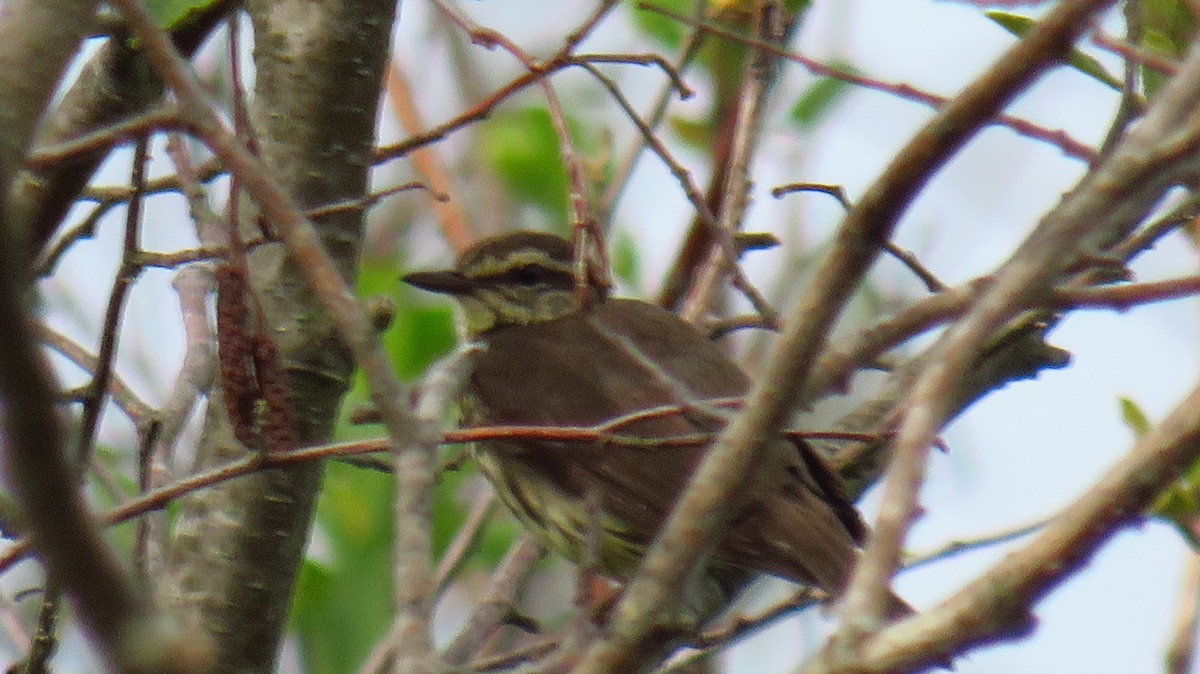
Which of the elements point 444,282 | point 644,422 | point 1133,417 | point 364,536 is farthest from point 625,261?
point 1133,417

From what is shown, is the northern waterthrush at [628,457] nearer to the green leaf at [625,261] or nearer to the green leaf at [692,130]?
the green leaf at [692,130]

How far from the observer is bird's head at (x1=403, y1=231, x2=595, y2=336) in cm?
639

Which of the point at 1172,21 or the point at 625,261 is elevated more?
the point at 625,261

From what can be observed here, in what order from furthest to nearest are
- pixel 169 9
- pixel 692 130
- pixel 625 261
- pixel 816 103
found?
pixel 625 261 < pixel 816 103 < pixel 692 130 < pixel 169 9

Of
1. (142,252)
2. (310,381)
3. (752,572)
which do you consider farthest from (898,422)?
(142,252)

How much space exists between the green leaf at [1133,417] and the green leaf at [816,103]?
2.91 m

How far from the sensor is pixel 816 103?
23.1 feet

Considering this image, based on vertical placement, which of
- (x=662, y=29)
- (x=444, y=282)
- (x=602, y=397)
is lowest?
(x=602, y=397)

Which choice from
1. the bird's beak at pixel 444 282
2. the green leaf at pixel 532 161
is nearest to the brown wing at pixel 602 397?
the bird's beak at pixel 444 282

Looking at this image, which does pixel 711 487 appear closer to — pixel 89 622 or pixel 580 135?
pixel 89 622

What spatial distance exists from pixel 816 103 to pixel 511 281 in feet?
5.24

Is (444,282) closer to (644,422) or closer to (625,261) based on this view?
(625,261)

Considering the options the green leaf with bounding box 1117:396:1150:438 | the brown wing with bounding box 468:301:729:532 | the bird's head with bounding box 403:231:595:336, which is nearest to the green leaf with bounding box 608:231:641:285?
the bird's head with bounding box 403:231:595:336

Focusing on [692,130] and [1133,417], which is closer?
[1133,417]
